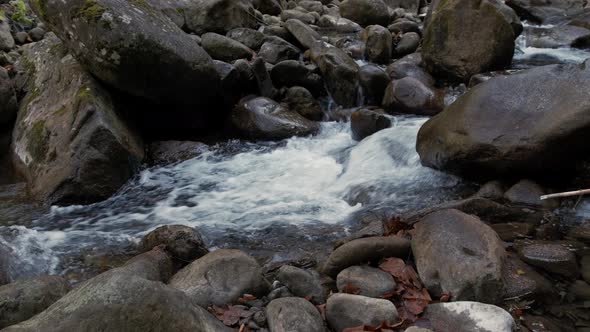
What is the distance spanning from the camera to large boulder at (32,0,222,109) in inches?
260

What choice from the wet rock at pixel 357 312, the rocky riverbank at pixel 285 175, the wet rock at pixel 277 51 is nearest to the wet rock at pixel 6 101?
the rocky riverbank at pixel 285 175

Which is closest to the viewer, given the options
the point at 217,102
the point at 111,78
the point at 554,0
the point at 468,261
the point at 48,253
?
the point at 468,261

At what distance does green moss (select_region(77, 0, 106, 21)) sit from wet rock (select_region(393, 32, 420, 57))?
7.22 m

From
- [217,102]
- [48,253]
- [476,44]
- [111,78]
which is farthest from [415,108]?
[48,253]

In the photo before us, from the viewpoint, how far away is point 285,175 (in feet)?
23.5

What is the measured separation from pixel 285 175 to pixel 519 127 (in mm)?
3055

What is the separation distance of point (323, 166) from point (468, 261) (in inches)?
149

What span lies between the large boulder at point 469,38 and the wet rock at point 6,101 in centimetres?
734

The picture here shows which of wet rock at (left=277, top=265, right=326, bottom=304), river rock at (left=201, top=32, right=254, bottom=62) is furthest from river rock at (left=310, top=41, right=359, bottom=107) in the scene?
wet rock at (left=277, top=265, right=326, bottom=304)

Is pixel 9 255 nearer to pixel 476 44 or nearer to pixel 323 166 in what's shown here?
pixel 323 166

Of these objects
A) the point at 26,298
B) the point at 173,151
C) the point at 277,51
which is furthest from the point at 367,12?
the point at 26,298

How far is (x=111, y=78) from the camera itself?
6945 mm

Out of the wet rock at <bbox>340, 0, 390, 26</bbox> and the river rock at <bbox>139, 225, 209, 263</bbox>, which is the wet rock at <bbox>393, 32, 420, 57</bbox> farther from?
the river rock at <bbox>139, 225, 209, 263</bbox>

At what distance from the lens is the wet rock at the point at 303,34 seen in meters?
11.2
